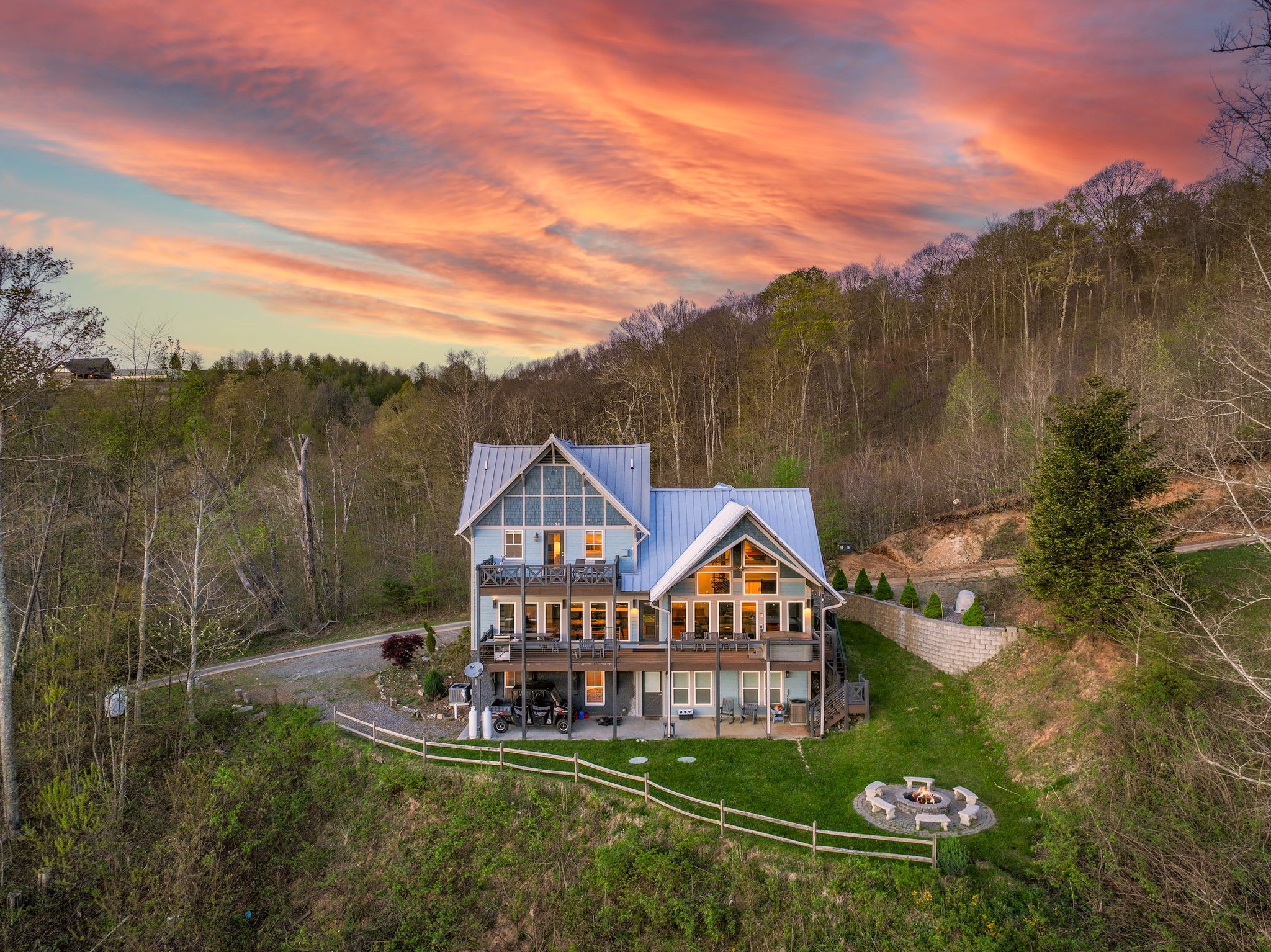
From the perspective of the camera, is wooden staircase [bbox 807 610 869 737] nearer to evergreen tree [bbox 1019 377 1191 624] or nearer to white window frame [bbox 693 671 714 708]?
white window frame [bbox 693 671 714 708]

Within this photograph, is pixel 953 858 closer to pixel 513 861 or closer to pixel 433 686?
pixel 513 861

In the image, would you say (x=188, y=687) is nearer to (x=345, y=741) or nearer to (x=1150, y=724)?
(x=345, y=741)

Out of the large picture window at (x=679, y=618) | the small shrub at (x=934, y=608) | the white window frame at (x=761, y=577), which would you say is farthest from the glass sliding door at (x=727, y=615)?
the small shrub at (x=934, y=608)

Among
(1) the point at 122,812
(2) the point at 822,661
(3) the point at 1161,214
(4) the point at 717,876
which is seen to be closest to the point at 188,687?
(1) the point at 122,812

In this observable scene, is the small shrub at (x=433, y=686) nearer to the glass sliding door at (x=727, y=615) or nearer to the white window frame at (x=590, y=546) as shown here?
the white window frame at (x=590, y=546)

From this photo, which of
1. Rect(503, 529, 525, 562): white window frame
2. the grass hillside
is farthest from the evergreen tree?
Rect(503, 529, 525, 562): white window frame

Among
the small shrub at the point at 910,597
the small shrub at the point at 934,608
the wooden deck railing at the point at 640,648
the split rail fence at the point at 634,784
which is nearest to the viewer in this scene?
the split rail fence at the point at 634,784

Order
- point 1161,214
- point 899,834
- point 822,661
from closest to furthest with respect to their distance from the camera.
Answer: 1. point 899,834
2. point 822,661
3. point 1161,214
